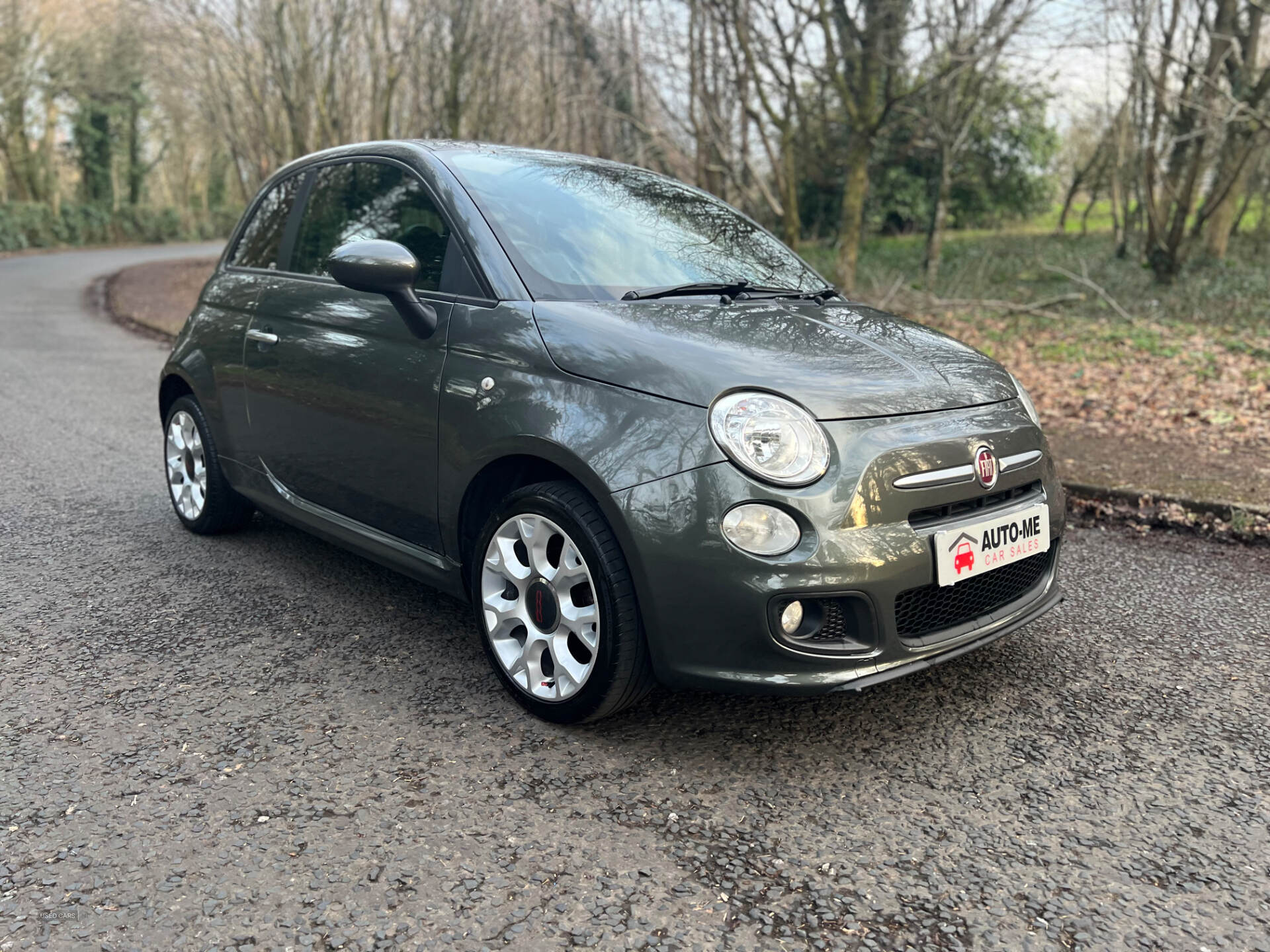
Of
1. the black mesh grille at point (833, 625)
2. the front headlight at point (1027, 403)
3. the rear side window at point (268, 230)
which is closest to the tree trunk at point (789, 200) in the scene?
the rear side window at point (268, 230)

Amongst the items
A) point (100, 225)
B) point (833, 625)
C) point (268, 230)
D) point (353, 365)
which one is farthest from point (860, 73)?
point (100, 225)

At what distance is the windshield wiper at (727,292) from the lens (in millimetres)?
3104

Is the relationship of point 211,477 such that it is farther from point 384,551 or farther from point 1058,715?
point 1058,715

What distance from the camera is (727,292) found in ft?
10.8

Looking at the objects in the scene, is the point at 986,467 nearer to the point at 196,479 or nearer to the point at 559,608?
the point at 559,608

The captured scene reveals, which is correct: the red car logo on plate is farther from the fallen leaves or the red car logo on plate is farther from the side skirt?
the fallen leaves

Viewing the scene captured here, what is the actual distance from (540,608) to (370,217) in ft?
5.54

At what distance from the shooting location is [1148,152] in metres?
14.3

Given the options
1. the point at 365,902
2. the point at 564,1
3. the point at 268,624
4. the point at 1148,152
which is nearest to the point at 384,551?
the point at 268,624

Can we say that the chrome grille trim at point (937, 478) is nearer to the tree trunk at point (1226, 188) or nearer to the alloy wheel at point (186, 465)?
→ the alloy wheel at point (186, 465)

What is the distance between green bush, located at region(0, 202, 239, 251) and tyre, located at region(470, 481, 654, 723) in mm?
34957

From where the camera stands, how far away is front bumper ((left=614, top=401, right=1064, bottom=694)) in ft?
7.91

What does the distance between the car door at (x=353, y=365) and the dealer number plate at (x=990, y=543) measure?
4.93 ft

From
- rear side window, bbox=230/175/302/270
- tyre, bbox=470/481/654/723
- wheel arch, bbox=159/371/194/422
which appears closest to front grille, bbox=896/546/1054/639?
tyre, bbox=470/481/654/723
